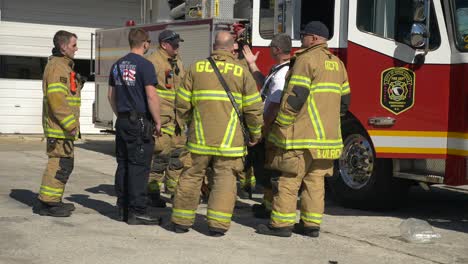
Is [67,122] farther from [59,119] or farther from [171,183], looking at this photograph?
[171,183]

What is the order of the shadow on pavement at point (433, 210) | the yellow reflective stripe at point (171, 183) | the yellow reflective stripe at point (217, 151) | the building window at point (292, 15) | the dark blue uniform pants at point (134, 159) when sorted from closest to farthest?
1. the yellow reflective stripe at point (217, 151)
2. the dark blue uniform pants at point (134, 159)
3. the shadow on pavement at point (433, 210)
4. the building window at point (292, 15)
5. the yellow reflective stripe at point (171, 183)

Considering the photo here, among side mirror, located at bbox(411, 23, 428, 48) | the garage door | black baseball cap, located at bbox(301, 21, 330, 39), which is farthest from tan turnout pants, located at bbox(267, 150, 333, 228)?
the garage door

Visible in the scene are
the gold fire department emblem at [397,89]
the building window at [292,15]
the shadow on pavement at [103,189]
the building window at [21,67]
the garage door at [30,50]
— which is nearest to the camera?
the gold fire department emblem at [397,89]

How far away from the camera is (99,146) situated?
1603cm

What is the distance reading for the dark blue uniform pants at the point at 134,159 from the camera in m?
7.01

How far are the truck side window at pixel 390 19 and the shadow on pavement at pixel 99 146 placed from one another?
7455 mm

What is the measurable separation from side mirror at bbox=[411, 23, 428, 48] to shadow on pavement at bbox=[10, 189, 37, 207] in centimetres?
414

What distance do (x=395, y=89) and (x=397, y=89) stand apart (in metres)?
0.02

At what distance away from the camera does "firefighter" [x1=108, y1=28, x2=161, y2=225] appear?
7012 millimetres

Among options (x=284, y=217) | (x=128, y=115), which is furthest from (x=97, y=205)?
(x=284, y=217)

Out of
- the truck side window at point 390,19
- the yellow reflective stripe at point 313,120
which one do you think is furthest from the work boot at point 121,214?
the truck side window at point 390,19

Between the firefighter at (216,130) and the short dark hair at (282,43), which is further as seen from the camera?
the short dark hair at (282,43)

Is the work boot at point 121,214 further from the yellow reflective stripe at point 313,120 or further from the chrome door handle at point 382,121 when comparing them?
the chrome door handle at point 382,121

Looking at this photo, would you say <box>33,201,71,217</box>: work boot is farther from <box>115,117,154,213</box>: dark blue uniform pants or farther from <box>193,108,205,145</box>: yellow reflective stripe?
<box>193,108,205,145</box>: yellow reflective stripe
